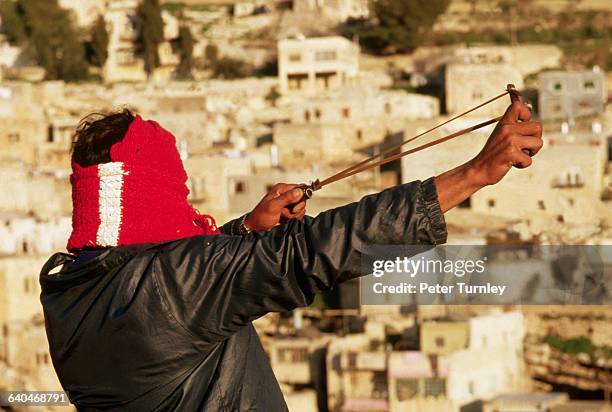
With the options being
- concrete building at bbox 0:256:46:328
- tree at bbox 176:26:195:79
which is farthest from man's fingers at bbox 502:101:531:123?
tree at bbox 176:26:195:79

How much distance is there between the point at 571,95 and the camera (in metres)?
26.5

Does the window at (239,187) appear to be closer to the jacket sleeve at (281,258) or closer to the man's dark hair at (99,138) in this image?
the man's dark hair at (99,138)

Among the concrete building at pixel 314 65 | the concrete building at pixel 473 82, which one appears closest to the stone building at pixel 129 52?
the concrete building at pixel 314 65

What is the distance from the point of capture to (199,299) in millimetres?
2426

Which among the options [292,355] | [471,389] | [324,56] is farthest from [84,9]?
[471,389]

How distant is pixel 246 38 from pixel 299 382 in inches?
720

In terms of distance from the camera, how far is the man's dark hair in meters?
2.59

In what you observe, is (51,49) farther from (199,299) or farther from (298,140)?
(199,299)

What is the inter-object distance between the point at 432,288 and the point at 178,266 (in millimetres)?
762

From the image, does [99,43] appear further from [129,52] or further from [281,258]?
[281,258]

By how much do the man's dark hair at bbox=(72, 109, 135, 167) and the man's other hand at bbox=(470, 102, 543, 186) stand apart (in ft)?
1.96

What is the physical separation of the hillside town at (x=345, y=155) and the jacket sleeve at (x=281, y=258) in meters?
11.3

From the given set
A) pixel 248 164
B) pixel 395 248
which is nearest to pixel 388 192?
pixel 395 248

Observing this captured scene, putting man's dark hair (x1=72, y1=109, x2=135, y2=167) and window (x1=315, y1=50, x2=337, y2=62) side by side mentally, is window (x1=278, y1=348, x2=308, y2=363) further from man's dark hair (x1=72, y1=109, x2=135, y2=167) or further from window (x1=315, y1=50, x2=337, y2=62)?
man's dark hair (x1=72, y1=109, x2=135, y2=167)
